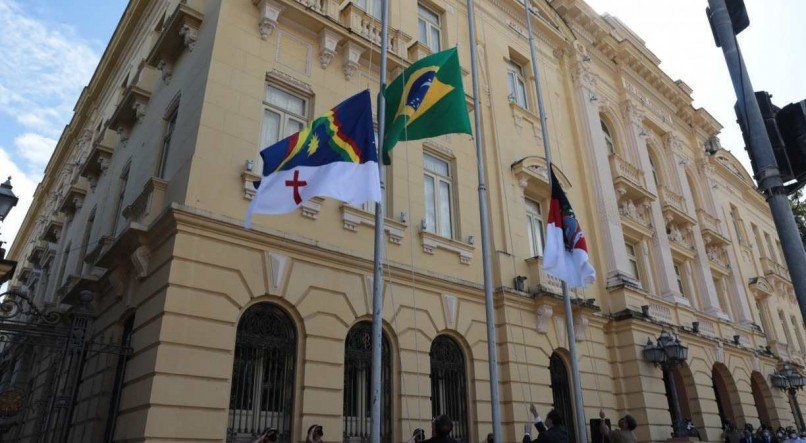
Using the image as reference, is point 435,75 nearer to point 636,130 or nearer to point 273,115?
point 273,115

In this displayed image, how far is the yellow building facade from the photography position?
9.28 metres

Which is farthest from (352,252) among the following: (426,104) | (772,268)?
(772,268)

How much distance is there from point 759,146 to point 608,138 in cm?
1696

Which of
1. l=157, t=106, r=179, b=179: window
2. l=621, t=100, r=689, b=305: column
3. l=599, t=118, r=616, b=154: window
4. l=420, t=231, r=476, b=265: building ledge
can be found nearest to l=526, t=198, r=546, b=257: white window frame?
l=420, t=231, r=476, b=265: building ledge

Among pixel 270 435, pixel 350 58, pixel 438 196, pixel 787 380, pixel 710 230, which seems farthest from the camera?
pixel 710 230

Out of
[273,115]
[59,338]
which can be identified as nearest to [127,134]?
[273,115]

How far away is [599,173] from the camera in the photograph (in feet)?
61.7

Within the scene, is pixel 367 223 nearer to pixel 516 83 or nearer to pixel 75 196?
pixel 516 83

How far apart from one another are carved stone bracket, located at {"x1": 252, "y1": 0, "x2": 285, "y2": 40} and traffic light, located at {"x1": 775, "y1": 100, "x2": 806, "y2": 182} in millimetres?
9439

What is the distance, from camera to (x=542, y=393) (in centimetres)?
1328

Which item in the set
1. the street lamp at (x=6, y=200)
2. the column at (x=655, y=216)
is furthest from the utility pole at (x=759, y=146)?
the column at (x=655, y=216)

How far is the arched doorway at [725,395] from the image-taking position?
1991cm

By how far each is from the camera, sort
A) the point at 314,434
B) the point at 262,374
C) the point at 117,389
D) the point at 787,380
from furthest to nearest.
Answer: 1. the point at 787,380
2. the point at 117,389
3. the point at 262,374
4. the point at 314,434

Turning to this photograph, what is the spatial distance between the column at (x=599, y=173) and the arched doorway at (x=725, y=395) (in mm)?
6275
